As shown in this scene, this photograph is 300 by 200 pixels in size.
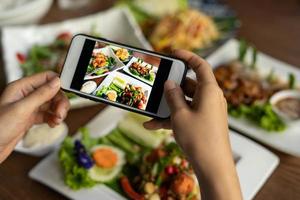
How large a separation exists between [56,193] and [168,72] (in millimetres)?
460

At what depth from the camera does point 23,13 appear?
160 cm

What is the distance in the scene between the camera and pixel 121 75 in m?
0.95

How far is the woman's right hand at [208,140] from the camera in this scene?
0.74m

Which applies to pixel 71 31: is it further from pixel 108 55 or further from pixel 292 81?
Result: pixel 292 81

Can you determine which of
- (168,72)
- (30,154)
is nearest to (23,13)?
(30,154)

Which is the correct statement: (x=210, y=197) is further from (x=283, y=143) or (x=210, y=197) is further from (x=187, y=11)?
(x=187, y=11)

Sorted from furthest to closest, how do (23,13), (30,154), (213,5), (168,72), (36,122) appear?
(213,5) < (23,13) < (30,154) < (36,122) < (168,72)

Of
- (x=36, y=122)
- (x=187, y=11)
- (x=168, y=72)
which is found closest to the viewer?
(x=168, y=72)

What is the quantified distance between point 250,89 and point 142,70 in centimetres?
55

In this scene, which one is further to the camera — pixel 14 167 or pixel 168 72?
pixel 14 167

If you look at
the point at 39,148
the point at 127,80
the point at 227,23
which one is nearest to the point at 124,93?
the point at 127,80

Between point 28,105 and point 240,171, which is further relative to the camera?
point 240,171

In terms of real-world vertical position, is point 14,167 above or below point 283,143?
below

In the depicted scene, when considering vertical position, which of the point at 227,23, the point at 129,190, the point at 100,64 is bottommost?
the point at 129,190
